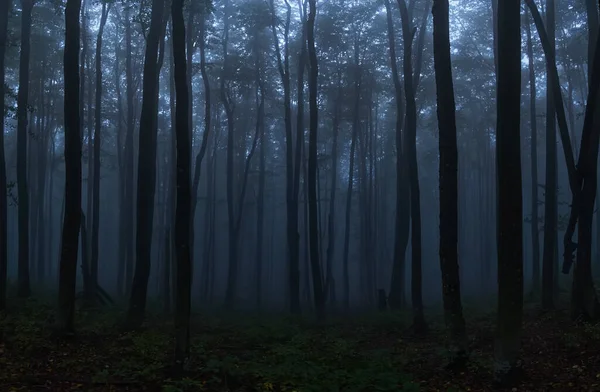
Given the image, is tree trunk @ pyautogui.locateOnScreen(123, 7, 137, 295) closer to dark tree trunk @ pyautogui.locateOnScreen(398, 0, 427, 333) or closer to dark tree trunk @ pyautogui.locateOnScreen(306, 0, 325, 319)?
dark tree trunk @ pyautogui.locateOnScreen(306, 0, 325, 319)

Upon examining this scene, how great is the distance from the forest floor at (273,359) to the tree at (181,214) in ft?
2.28

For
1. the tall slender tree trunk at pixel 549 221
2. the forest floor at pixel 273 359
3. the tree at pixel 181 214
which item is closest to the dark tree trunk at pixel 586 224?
the forest floor at pixel 273 359

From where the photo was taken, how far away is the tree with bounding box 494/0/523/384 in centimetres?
812

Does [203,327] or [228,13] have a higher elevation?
[228,13]

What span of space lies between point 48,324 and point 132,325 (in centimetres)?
189

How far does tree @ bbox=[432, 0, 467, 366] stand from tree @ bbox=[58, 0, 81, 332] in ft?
23.2

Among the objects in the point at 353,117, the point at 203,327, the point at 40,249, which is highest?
the point at 353,117

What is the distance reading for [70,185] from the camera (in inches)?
452

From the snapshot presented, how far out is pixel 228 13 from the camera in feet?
87.1

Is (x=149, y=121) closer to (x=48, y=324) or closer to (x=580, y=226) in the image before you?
(x=48, y=324)

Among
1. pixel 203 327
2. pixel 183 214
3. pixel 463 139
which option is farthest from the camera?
pixel 463 139

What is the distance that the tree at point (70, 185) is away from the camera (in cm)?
1122

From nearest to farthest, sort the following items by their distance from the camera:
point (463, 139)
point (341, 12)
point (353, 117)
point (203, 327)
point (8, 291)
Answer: point (203, 327), point (8, 291), point (341, 12), point (353, 117), point (463, 139)

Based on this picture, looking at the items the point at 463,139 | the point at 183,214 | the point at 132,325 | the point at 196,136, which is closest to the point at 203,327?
the point at 132,325
